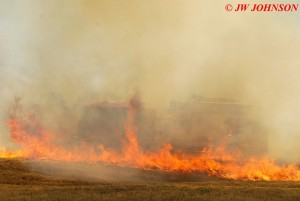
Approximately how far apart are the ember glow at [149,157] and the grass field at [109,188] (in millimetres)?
3529

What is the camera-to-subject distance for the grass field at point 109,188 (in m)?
17.0

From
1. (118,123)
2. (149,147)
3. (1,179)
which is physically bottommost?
(1,179)

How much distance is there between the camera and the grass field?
17.0m

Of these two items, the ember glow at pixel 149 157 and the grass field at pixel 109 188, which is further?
the ember glow at pixel 149 157

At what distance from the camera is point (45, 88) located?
161ft

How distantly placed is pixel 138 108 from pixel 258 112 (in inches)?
508

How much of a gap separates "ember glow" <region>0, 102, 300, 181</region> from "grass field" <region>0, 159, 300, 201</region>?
3529mm

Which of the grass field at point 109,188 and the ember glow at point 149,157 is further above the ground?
the ember glow at point 149,157

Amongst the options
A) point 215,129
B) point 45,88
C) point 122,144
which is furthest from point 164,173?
point 45,88

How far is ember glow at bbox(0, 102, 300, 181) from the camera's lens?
30.6 m

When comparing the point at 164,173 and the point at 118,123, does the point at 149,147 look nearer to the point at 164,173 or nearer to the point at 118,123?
the point at 118,123

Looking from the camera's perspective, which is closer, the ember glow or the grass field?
the grass field

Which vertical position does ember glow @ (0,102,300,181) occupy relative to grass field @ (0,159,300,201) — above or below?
above

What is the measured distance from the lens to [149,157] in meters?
34.5
